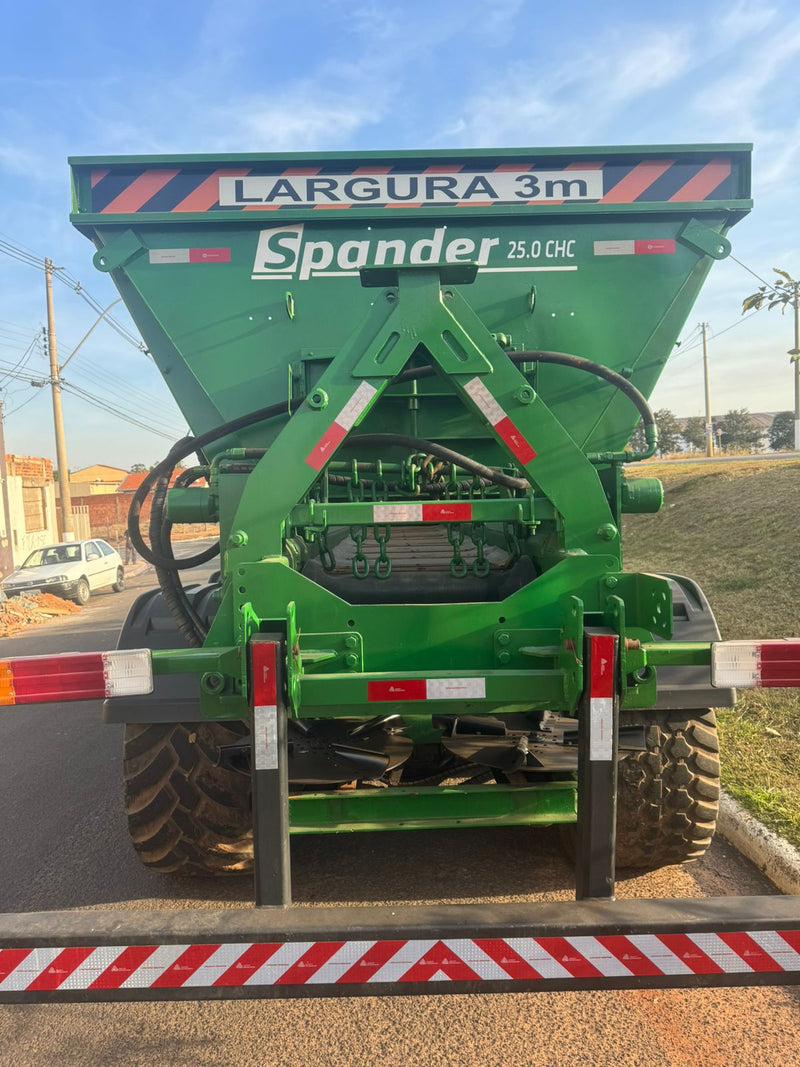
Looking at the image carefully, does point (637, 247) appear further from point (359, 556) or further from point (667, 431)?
point (667, 431)

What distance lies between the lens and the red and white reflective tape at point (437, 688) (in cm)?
233

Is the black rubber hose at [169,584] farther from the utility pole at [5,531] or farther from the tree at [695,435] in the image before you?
the tree at [695,435]

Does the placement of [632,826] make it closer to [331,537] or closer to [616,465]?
[616,465]

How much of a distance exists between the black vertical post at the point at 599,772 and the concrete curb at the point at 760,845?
1.61 metres

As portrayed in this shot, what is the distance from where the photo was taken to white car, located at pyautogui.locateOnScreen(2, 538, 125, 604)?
15.2m

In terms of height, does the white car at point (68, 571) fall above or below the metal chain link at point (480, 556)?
below

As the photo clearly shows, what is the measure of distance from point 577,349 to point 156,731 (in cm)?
278

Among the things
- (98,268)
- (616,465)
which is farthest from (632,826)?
(98,268)

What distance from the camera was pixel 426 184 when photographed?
376 cm

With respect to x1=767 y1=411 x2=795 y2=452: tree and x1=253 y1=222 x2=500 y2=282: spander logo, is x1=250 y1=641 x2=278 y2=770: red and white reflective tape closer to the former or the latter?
x1=253 y1=222 x2=500 y2=282: spander logo

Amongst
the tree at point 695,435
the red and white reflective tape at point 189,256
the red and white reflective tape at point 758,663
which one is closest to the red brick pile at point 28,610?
the red and white reflective tape at point 189,256

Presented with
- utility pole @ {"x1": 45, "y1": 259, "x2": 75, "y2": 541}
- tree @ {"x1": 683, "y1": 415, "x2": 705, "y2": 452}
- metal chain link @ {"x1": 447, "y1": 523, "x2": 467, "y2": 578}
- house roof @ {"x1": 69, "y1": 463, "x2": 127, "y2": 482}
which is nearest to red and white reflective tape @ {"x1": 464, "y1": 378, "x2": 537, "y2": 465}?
metal chain link @ {"x1": 447, "y1": 523, "x2": 467, "y2": 578}

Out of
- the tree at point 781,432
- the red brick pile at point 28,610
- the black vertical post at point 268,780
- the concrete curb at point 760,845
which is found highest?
the tree at point 781,432

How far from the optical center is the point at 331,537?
3.87 meters
